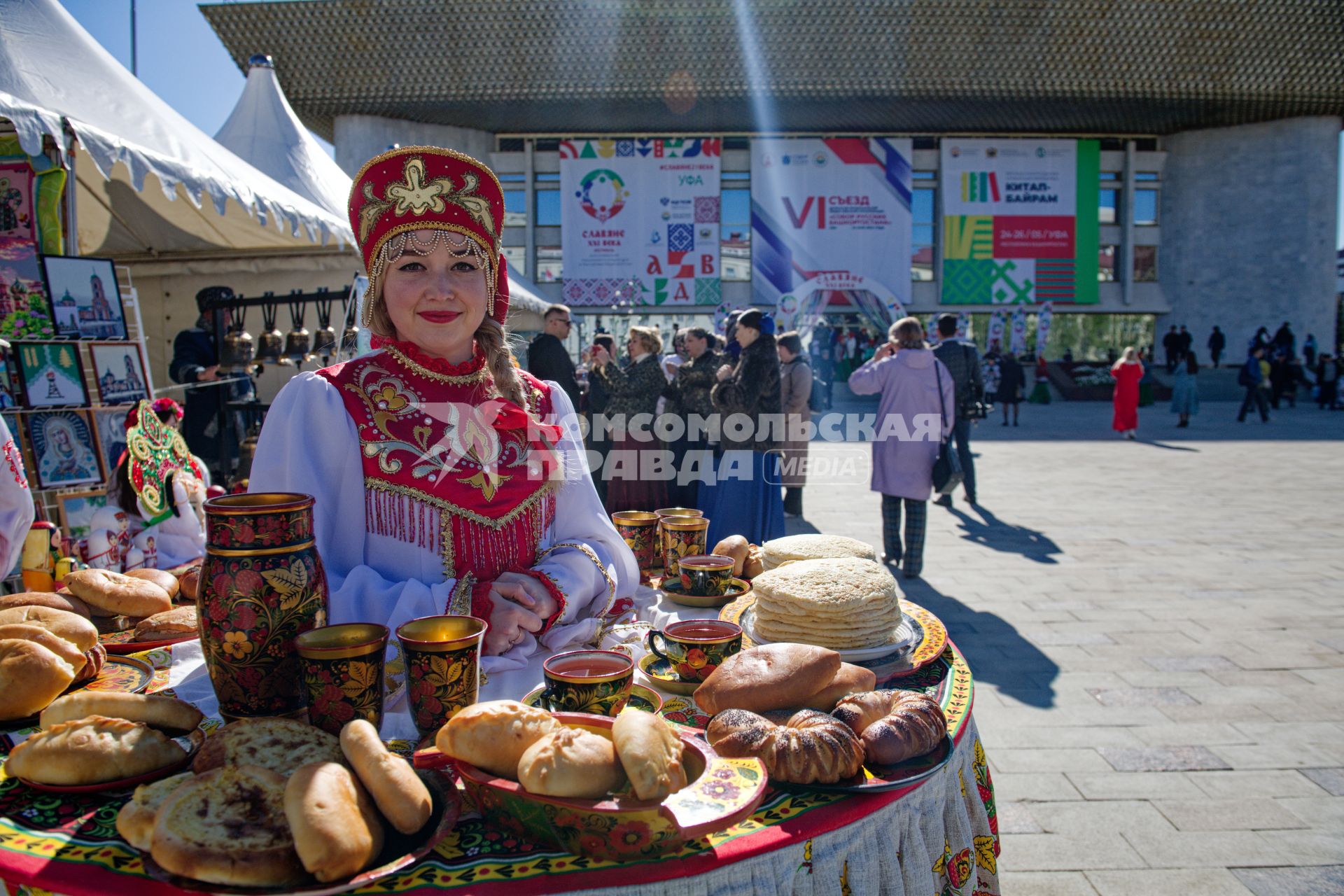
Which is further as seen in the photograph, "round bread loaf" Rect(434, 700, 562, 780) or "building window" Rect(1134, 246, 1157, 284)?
"building window" Rect(1134, 246, 1157, 284)

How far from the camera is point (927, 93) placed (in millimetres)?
28250

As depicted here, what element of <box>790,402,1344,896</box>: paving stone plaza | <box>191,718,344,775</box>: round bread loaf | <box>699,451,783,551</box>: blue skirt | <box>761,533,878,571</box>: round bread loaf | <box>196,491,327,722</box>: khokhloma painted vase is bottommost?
<box>790,402,1344,896</box>: paving stone plaza

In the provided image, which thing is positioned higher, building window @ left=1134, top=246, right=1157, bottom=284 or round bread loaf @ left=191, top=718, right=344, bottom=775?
building window @ left=1134, top=246, right=1157, bottom=284

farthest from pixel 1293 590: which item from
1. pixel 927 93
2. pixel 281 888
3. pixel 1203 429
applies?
pixel 927 93

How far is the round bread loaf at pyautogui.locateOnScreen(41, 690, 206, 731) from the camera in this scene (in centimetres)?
111

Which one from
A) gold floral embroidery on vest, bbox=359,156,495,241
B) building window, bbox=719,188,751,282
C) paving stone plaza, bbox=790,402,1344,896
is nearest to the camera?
gold floral embroidery on vest, bbox=359,156,495,241

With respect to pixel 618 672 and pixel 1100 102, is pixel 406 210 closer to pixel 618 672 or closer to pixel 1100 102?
pixel 618 672

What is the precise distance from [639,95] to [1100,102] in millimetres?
17379

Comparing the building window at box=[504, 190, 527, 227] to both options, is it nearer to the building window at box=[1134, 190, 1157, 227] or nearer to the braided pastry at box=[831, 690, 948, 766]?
the building window at box=[1134, 190, 1157, 227]

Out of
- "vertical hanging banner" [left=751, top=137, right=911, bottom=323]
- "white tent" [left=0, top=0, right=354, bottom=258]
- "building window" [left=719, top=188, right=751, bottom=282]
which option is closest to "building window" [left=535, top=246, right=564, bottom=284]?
"building window" [left=719, top=188, right=751, bottom=282]

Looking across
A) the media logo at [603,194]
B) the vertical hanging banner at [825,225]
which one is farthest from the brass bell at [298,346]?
the vertical hanging banner at [825,225]

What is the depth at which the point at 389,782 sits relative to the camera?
2.89 ft

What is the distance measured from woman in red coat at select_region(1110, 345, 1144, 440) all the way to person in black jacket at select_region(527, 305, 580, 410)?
1082cm

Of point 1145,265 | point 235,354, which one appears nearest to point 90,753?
point 235,354
